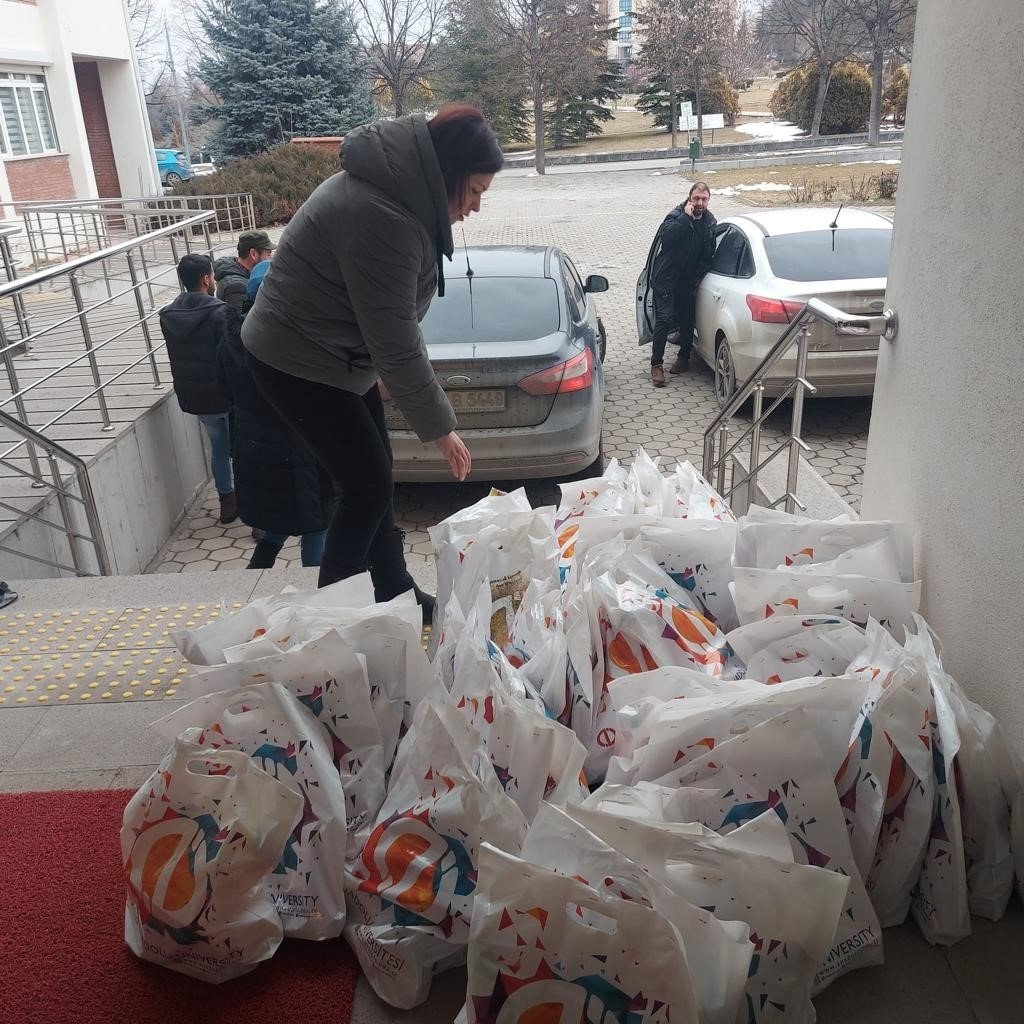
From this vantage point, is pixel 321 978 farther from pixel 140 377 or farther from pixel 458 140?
pixel 140 377

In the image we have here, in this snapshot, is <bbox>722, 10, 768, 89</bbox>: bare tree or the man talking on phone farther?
<bbox>722, 10, 768, 89</bbox>: bare tree

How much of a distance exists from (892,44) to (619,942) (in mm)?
32571

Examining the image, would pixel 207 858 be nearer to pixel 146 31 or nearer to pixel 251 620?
pixel 251 620

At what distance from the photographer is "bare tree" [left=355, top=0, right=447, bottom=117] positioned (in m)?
33.9

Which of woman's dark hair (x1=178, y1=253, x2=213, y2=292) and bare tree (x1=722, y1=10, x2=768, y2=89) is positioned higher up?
bare tree (x1=722, y1=10, x2=768, y2=89)

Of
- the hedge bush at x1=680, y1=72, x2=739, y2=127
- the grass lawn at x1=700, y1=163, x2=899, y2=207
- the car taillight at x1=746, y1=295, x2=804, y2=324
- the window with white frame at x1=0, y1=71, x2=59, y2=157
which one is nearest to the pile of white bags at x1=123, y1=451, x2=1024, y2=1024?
the car taillight at x1=746, y1=295, x2=804, y2=324

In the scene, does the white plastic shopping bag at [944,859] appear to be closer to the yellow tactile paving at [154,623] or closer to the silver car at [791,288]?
the yellow tactile paving at [154,623]

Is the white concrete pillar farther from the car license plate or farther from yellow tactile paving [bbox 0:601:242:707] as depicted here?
the car license plate

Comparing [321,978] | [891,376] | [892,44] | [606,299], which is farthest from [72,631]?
[892,44]

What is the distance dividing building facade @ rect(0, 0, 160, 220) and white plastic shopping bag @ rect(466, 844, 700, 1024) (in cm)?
1674

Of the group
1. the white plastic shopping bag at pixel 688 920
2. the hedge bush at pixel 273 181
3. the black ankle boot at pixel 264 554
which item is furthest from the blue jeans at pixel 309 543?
the hedge bush at pixel 273 181

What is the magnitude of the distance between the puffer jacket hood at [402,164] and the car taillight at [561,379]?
271 centimetres

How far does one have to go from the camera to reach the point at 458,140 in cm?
239

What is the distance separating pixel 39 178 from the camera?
Result: 17.9m
